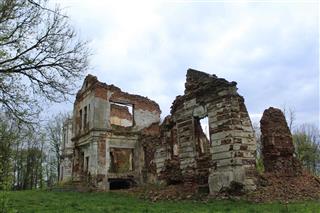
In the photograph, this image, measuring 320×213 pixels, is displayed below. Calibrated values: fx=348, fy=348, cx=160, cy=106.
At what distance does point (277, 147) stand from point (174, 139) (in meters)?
5.76

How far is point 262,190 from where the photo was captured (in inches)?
506

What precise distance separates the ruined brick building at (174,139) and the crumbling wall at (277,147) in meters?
1.28

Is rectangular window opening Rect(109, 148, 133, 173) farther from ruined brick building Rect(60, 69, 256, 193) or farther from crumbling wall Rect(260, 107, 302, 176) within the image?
crumbling wall Rect(260, 107, 302, 176)

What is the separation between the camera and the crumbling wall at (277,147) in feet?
48.3

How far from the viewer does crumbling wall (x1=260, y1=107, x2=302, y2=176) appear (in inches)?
580

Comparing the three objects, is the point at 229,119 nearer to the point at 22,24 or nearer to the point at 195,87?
the point at 195,87

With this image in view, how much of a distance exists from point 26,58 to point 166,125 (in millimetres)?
8793

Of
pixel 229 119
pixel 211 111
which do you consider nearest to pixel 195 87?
pixel 211 111

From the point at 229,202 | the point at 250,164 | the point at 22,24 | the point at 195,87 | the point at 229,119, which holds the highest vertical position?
the point at 22,24

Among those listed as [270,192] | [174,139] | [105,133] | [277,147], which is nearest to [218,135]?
[277,147]

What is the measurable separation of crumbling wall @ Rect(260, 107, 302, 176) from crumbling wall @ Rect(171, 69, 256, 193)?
1.28 metres

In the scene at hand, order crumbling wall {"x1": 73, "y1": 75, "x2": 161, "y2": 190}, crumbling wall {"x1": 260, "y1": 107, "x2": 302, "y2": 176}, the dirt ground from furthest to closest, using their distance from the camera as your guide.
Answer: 1. crumbling wall {"x1": 73, "y1": 75, "x2": 161, "y2": 190}
2. crumbling wall {"x1": 260, "y1": 107, "x2": 302, "y2": 176}
3. the dirt ground

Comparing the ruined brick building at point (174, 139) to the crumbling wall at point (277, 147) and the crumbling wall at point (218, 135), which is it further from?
the crumbling wall at point (277, 147)

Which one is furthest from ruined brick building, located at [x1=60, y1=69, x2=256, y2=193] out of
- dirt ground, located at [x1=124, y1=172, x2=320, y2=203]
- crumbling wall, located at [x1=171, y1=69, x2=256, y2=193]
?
dirt ground, located at [x1=124, y1=172, x2=320, y2=203]
